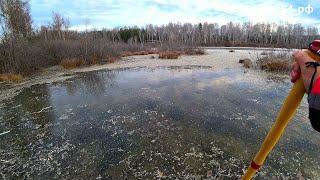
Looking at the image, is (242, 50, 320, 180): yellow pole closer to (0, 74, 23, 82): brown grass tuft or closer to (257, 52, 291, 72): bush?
(257, 52, 291, 72): bush

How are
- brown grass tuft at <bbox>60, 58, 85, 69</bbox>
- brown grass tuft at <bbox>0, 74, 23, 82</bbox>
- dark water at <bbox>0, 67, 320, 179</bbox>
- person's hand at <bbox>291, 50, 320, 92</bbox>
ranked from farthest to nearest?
brown grass tuft at <bbox>60, 58, 85, 69</bbox> → brown grass tuft at <bbox>0, 74, 23, 82</bbox> → dark water at <bbox>0, 67, 320, 179</bbox> → person's hand at <bbox>291, 50, 320, 92</bbox>

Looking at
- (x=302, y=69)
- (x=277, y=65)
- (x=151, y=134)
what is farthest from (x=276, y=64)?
(x=302, y=69)

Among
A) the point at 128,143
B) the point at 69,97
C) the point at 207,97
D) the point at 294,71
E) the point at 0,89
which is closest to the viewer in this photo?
the point at 294,71

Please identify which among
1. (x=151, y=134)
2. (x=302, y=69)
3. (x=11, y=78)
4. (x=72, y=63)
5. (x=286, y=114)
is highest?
(x=302, y=69)

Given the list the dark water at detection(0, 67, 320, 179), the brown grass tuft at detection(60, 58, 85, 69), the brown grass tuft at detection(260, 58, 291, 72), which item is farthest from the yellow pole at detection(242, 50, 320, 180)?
the brown grass tuft at detection(60, 58, 85, 69)

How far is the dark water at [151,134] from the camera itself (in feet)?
14.0

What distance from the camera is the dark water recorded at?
4.27m

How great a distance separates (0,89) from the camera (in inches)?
452

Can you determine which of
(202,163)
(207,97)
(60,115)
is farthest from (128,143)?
(207,97)

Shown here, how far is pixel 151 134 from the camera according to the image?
567cm

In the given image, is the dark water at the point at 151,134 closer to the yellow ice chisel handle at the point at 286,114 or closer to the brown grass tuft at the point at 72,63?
the yellow ice chisel handle at the point at 286,114

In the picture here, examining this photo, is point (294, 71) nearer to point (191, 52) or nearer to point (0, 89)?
point (0, 89)

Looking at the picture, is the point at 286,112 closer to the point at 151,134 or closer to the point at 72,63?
the point at 151,134

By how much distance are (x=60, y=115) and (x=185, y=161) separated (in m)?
4.31
